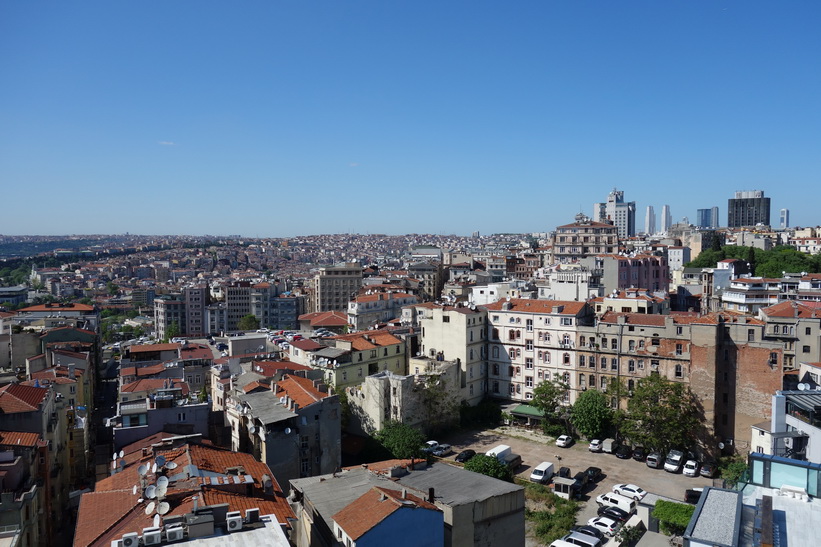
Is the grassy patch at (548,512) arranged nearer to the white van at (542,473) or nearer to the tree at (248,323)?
the white van at (542,473)

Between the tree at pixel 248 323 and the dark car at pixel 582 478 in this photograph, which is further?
the tree at pixel 248 323

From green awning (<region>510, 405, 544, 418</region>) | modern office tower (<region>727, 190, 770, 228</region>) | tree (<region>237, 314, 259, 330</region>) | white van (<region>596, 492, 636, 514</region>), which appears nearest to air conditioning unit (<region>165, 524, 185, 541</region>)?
white van (<region>596, 492, 636, 514</region>)

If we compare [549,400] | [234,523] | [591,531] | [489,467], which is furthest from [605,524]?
[234,523]

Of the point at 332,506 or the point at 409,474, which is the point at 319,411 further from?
the point at 332,506

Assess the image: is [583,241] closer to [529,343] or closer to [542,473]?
[529,343]

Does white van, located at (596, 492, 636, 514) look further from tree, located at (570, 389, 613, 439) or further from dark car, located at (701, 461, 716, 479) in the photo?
tree, located at (570, 389, 613, 439)

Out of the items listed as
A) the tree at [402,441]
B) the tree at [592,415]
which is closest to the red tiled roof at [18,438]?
the tree at [402,441]

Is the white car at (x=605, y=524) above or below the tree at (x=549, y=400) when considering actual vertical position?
below
